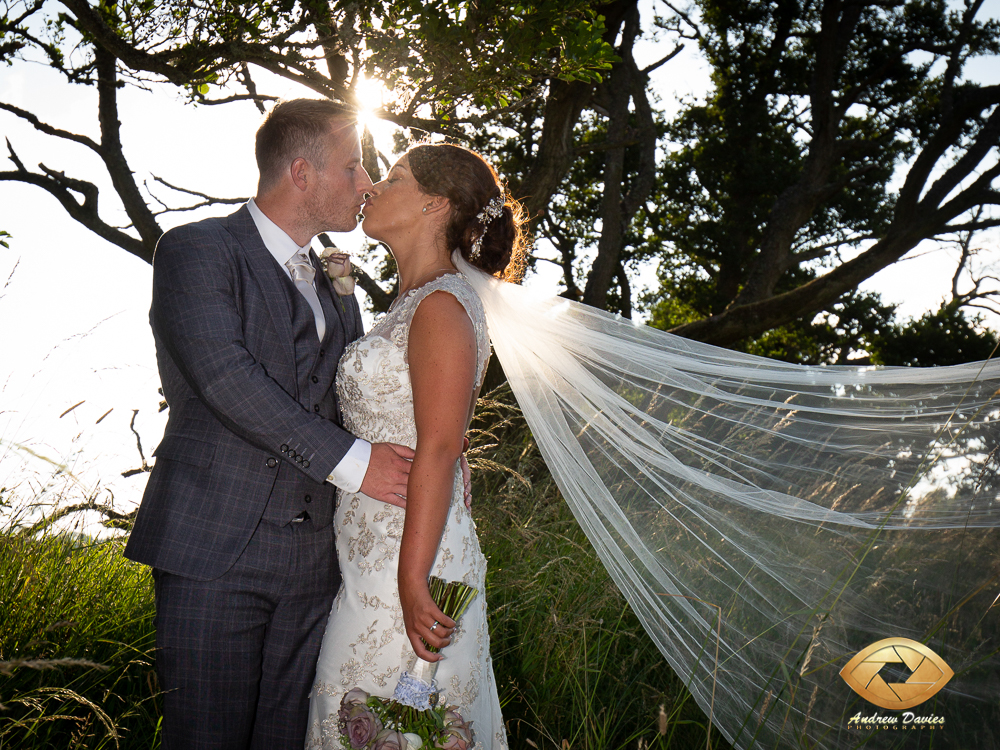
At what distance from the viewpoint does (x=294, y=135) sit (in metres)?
2.58

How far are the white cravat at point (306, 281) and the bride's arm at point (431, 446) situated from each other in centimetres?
46

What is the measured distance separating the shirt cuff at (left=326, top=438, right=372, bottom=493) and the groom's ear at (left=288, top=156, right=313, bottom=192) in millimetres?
963

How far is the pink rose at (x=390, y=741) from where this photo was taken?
1745 millimetres

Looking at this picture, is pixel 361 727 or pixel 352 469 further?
pixel 352 469

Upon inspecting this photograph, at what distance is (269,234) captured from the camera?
8.05 ft

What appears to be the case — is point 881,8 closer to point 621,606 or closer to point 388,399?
point 621,606

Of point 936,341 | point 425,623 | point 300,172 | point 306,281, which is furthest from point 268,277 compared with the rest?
point 936,341

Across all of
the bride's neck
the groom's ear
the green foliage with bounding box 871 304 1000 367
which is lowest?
the bride's neck

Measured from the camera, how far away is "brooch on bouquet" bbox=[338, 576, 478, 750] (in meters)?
1.77

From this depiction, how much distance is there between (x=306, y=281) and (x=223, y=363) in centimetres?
53

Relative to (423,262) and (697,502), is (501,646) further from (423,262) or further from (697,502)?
(423,262)

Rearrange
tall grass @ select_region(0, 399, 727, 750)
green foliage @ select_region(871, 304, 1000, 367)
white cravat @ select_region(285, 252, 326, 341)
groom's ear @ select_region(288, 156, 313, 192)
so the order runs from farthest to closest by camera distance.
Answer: green foliage @ select_region(871, 304, 1000, 367), tall grass @ select_region(0, 399, 727, 750), groom's ear @ select_region(288, 156, 313, 192), white cravat @ select_region(285, 252, 326, 341)

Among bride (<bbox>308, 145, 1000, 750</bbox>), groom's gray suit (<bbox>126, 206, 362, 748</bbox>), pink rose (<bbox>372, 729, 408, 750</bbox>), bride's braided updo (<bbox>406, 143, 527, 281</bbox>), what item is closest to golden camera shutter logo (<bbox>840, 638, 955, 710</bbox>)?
bride (<bbox>308, 145, 1000, 750</bbox>)

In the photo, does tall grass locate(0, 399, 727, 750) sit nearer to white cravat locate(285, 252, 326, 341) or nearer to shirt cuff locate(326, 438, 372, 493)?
shirt cuff locate(326, 438, 372, 493)
